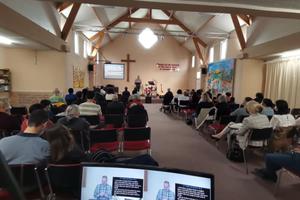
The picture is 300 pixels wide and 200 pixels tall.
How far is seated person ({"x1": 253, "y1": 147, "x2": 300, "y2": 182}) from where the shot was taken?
312 centimetres

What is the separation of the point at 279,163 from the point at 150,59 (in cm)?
1446

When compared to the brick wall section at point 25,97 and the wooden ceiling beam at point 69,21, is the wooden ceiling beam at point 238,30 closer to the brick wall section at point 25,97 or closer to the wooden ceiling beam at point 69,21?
the wooden ceiling beam at point 69,21

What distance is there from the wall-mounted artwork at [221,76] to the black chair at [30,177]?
8.99 m

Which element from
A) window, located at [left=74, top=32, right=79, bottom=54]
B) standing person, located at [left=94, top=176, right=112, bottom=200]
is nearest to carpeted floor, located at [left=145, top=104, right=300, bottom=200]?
standing person, located at [left=94, top=176, right=112, bottom=200]

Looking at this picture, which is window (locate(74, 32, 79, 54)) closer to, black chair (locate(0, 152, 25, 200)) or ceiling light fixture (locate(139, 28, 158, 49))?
ceiling light fixture (locate(139, 28, 158, 49))

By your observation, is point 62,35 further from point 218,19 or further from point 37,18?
point 218,19

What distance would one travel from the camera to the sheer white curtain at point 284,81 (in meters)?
6.66

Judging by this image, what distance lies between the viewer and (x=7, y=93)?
8.38 meters

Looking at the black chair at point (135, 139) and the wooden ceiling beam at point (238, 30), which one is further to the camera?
the wooden ceiling beam at point (238, 30)

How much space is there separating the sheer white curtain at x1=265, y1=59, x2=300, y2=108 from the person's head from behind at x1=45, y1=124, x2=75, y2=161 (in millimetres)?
6488

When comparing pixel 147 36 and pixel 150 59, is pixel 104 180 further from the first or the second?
pixel 150 59

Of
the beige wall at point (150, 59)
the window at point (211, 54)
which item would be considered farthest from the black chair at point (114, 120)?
the beige wall at point (150, 59)

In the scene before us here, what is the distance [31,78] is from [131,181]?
8625mm

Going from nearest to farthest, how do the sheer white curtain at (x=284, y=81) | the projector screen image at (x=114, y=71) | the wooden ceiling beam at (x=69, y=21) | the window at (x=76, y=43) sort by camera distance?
1. the sheer white curtain at (x=284, y=81)
2. the wooden ceiling beam at (x=69, y=21)
3. the window at (x=76, y=43)
4. the projector screen image at (x=114, y=71)
